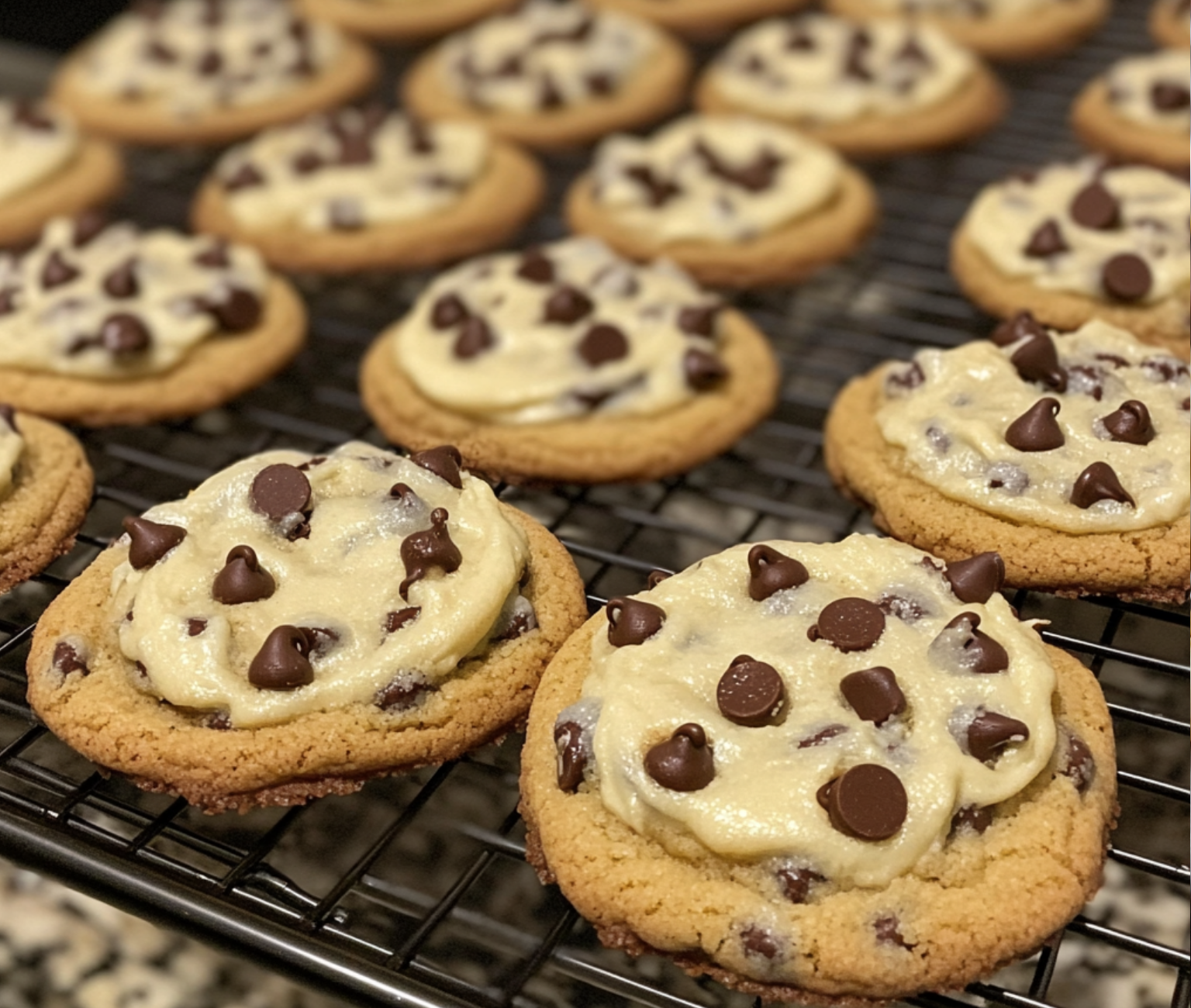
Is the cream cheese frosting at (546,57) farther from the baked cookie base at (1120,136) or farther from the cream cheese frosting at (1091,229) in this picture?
the cream cheese frosting at (1091,229)

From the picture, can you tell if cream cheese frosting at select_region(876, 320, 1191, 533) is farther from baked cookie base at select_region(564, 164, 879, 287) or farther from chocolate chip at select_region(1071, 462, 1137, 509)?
baked cookie base at select_region(564, 164, 879, 287)

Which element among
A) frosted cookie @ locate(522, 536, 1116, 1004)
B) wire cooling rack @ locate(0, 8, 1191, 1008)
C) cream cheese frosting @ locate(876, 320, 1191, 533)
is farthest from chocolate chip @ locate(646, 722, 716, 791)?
cream cheese frosting @ locate(876, 320, 1191, 533)

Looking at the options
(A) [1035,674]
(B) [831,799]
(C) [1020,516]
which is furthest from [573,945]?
(C) [1020,516]

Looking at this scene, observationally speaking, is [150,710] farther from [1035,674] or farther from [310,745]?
[1035,674]

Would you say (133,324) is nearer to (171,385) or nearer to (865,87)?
(171,385)

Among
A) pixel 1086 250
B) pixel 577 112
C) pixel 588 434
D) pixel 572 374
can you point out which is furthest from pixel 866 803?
pixel 577 112

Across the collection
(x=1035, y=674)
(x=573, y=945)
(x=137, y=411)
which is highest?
(x=1035, y=674)
